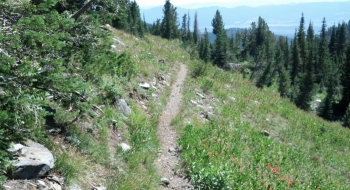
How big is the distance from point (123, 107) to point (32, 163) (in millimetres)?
5071

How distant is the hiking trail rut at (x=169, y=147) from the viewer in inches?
307

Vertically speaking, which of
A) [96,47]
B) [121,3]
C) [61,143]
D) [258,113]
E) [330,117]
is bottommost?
[330,117]

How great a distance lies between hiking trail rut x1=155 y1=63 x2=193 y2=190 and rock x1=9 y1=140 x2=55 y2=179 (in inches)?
117

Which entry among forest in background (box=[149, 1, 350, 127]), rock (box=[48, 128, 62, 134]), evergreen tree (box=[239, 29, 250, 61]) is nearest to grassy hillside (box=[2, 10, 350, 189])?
rock (box=[48, 128, 62, 134])

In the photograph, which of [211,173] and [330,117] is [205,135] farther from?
[330,117]

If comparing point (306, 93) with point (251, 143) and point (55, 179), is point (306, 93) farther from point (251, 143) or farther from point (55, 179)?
point (55, 179)

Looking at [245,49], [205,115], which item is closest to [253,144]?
[205,115]

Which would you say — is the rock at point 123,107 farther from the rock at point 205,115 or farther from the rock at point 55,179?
the rock at point 55,179

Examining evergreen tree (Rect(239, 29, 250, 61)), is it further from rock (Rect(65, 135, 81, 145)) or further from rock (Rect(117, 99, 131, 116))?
rock (Rect(65, 135, 81, 145))

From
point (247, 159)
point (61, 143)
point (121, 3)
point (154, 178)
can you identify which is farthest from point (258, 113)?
point (61, 143)

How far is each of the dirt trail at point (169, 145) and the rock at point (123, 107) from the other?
4.09 ft

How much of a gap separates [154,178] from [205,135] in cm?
371

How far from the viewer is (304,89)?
58438 mm

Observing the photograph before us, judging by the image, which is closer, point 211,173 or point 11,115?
point 11,115
